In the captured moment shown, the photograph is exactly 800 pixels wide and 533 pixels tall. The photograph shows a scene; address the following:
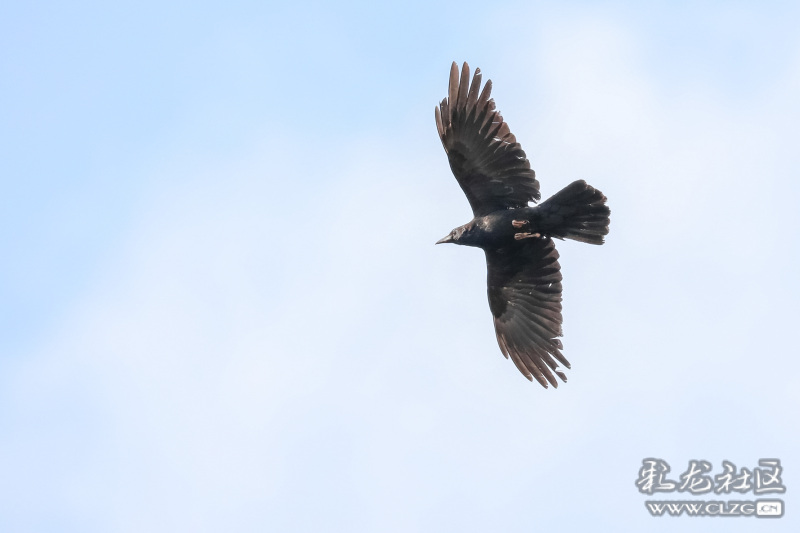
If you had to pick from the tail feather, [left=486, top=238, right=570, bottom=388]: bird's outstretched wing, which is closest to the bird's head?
[left=486, top=238, right=570, bottom=388]: bird's outstretched wing

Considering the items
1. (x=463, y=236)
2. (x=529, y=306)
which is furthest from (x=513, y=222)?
(x=529, y=306)

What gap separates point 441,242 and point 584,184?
2.31 m

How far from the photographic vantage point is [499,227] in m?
14.6

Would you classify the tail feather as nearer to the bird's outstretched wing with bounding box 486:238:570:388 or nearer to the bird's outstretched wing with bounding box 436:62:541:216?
the bird's outstretched wing with bounding box 436:62:541:216

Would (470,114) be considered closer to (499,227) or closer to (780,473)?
(499,227)

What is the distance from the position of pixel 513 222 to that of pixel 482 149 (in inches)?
41.6

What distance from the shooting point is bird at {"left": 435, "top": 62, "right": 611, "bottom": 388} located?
46.4ft

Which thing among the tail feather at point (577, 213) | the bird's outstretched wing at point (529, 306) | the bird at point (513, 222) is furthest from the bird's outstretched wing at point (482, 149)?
the bird's outstretched wing at point (529, 306)

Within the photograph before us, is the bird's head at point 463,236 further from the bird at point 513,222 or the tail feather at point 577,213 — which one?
the tail feather at point 577,213

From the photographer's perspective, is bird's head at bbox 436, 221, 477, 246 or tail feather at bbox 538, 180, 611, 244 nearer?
tail feather at bbox 538, 180, 611, 244

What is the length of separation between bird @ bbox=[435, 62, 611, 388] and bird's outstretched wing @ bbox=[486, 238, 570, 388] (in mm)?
14

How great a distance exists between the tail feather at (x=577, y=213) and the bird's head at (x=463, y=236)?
973mm

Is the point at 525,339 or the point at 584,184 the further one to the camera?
the point at 525,339

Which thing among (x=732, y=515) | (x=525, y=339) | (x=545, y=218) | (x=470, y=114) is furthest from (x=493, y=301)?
(x=732, y=515)
